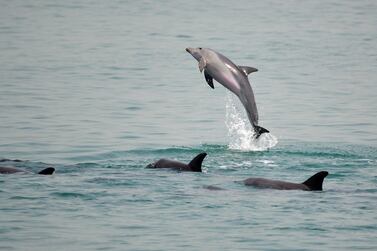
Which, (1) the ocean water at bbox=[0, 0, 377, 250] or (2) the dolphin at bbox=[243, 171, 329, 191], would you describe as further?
(2) the dolphin at bbox=[243, 171, 329, 191]

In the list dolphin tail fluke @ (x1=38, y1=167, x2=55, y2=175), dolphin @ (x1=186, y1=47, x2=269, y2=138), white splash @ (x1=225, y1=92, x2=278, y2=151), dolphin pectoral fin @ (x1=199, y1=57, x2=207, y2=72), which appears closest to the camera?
dolphin tail fluke @ (x1=38, y1=167, x2=55, y2=175)

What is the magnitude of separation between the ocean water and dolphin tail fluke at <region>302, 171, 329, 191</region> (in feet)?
0.70

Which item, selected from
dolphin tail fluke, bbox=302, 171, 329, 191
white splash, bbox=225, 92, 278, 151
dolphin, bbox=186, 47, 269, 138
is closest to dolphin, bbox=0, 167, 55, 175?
dolphin, bbox=186, 47, 269, 138

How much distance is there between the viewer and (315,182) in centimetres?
2328

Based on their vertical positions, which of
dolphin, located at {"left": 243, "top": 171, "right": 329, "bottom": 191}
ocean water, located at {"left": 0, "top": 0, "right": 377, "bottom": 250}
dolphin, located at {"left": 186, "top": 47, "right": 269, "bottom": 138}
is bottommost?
ocean water, located at {"left": 0, "top": 0, "right": 377, "bottom": 250}

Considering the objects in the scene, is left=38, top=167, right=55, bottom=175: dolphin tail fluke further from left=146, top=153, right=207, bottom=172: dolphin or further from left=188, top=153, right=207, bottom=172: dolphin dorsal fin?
left=188, top=153, right=207, bottom=172: dolphin dorsal fin

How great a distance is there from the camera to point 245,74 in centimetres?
2825

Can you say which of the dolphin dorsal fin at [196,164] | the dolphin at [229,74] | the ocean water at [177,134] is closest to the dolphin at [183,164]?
the dolphin dorsal fin at [196,164]

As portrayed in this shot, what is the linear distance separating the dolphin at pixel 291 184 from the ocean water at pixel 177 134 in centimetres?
22

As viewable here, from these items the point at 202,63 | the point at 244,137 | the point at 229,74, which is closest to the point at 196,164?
the point at 202,63

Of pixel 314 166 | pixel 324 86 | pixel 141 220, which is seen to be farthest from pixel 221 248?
pixel 324 86

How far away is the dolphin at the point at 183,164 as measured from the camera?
2519cm

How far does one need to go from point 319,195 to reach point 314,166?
3985 millimetres

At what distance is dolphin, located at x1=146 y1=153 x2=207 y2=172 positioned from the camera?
82.6ft
